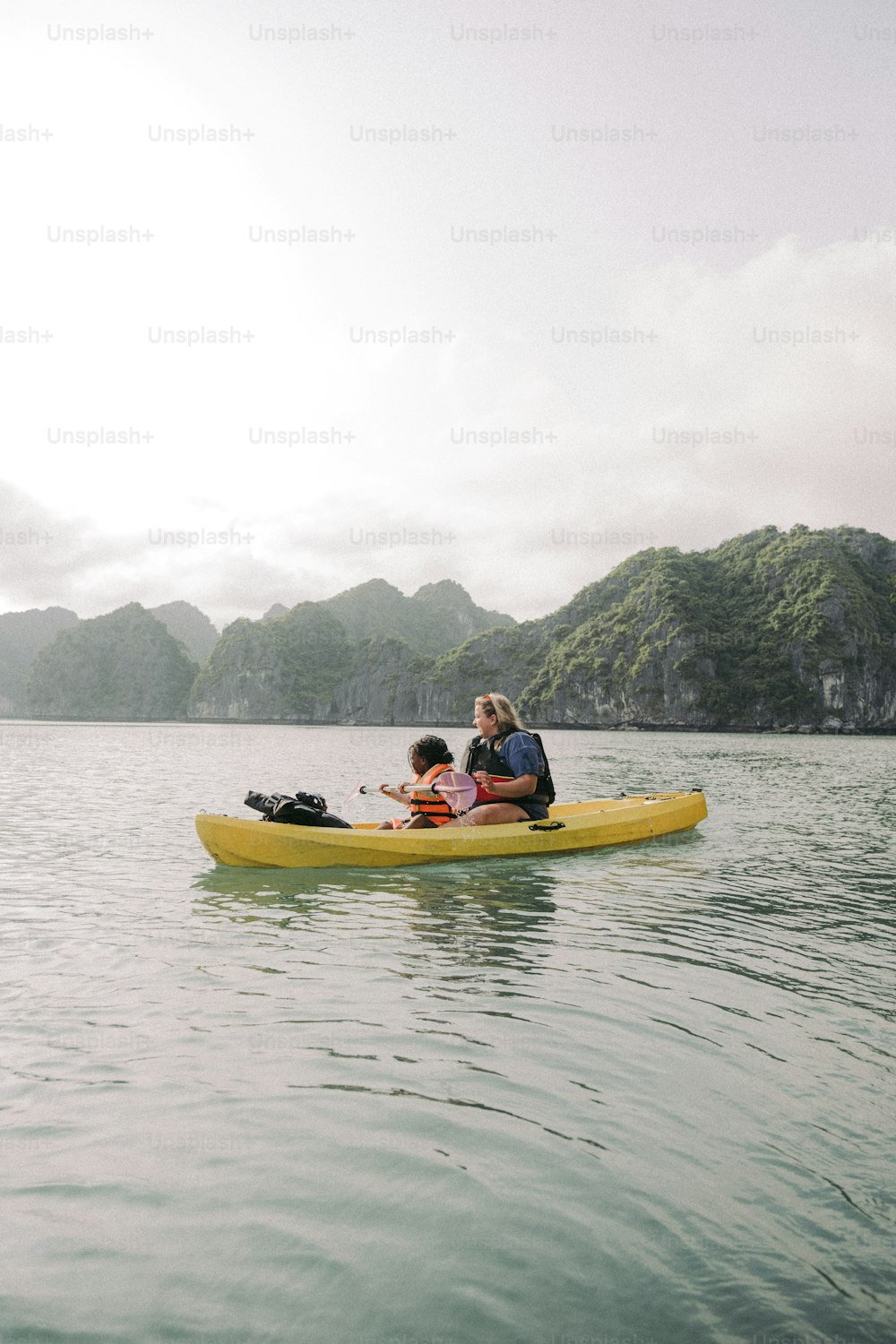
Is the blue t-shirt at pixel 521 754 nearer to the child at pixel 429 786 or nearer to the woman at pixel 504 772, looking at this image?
the woman at pixel 504 772

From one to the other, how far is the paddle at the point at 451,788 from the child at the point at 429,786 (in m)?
0.06

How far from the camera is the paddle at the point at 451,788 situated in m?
10.1

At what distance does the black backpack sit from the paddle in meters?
0.37

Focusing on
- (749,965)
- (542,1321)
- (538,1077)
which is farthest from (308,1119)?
(749,965)

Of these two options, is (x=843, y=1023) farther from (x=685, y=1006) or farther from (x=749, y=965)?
(x=749, y=965)

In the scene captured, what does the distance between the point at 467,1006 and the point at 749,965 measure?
2337mm

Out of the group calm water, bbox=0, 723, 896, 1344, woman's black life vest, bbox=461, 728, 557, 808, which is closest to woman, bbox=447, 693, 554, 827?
woman's black life vest, bbox=461, 728, 557, 808

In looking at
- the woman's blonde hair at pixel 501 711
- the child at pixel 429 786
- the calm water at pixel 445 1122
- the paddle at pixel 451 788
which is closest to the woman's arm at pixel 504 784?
the paddle at pixel 451 788

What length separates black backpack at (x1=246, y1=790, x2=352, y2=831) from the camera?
10.1 metres

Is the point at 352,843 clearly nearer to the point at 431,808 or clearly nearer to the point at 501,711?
the point at 431,808

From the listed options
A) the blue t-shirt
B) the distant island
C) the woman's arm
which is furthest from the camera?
the distant island

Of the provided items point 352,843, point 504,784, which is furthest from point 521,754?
point 352,843

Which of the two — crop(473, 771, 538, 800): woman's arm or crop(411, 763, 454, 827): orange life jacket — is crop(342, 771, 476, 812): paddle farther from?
crop(473, 771, 538, 800): woman's arm

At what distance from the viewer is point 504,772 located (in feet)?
35.1
